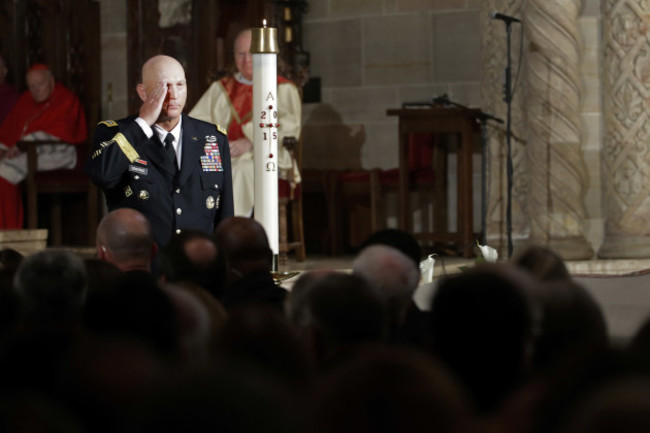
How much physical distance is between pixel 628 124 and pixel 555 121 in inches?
21.2

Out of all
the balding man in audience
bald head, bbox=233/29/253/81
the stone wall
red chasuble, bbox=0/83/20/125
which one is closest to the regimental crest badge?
the balding man in audience

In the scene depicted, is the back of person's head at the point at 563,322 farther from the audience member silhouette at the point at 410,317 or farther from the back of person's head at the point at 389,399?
the back of person's head at the point at 389,399

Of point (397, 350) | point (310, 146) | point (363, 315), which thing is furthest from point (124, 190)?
point (310, 146)

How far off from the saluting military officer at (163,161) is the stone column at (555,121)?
373cm

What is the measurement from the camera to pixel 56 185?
397 inches

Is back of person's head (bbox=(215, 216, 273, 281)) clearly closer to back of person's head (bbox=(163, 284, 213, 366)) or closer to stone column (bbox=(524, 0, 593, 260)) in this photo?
back of person's head (bbox=(163, 284, 213, 366))

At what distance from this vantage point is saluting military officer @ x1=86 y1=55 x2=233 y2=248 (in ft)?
15.4

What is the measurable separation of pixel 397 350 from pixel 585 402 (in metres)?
0.28

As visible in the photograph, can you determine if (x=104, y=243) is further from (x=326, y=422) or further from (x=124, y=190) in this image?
(x=326, y=422)

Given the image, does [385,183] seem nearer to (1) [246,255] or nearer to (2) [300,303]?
(1) [246,255]

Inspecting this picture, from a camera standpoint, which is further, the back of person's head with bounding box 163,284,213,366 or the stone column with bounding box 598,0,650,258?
the stone column with bounding box 598,0,650,258

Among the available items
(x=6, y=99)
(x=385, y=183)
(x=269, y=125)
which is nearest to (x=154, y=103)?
(x=269, y=125)

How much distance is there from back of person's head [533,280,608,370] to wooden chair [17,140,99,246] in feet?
27.5

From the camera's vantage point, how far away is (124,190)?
483cm
